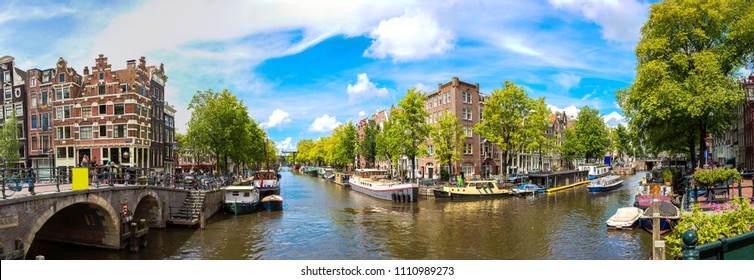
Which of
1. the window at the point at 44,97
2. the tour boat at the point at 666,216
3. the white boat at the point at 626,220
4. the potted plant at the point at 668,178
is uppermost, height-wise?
the window at the point at 44,97

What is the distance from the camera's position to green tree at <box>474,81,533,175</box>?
44.3m

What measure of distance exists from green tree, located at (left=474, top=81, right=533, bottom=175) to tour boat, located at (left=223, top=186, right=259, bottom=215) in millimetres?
25066

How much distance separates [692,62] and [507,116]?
73.6 feet

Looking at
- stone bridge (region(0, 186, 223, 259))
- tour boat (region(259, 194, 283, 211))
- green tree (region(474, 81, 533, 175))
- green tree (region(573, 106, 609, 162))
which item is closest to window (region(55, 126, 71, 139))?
stone bridge (region(0, 186, 223, 259))

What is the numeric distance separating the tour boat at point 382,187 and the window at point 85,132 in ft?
78.1

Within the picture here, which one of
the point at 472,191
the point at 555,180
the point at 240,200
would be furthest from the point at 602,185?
the point at 240,200

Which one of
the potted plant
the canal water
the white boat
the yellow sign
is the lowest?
the canal water

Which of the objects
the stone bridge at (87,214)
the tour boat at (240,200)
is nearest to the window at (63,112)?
the tour boat at (240,200)

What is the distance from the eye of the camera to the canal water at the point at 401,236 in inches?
653

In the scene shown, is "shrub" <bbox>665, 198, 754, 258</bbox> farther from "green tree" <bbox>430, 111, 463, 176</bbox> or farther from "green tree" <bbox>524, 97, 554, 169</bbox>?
"green tree" <bbox>430, 111, 463, 176</bbox>

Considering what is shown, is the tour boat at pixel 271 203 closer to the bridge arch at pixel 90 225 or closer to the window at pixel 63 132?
the bridge arch at pixel 90 225

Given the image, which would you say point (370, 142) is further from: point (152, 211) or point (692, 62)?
point (692, 62)

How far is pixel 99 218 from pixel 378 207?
64.8 feet
